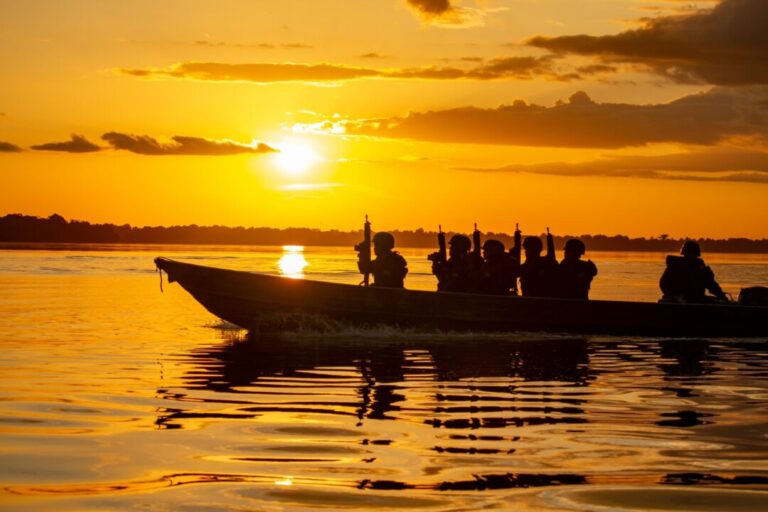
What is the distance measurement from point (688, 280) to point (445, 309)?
18.0 feet

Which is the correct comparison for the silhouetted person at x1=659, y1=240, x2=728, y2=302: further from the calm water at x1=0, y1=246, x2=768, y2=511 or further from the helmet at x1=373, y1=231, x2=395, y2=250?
the helmet at x1=373, y1=231, x2=395, y2=250

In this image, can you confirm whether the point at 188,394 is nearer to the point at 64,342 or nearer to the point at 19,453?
the point at 19,453

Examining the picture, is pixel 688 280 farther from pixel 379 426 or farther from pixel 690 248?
pixel 379 426

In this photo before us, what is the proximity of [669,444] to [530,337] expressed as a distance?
41.9 ft

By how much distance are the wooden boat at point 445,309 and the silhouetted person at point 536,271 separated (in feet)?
2.30

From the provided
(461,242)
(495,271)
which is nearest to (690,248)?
(495,271)

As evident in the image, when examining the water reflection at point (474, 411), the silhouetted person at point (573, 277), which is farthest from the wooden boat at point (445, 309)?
the water reflection at point (474, 411)

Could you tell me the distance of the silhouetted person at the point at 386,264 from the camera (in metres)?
23.8

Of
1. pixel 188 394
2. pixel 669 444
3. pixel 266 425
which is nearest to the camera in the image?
pixel 669 444

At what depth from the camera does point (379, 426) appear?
36.2 ft

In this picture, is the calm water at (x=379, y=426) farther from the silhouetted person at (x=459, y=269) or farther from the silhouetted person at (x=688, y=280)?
the silhouetted person at (x=688, y=280)

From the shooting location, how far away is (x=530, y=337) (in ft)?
74.8

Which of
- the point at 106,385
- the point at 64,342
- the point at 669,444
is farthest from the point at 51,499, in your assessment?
the point at 64,342

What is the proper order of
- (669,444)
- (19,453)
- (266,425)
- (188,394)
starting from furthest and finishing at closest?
1. (188,394)
2. (266,425)
3. (669,444)
4. (19,453)
